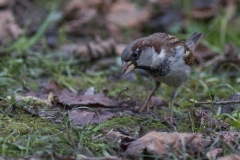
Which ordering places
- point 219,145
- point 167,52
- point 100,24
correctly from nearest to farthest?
point 219,145 → point 167,52 → point 100,24

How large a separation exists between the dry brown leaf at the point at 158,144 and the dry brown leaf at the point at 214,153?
0.56ft

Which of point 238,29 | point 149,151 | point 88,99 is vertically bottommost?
point 238,29

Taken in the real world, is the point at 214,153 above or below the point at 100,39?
above

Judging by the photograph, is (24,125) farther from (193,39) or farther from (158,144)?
(193,39)

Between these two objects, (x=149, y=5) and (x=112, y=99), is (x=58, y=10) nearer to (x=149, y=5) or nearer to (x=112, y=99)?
(x=149, y=5)

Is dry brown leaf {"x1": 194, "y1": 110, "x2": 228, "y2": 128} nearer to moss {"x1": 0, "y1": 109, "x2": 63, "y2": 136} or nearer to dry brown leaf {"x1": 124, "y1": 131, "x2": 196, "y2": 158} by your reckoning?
dry brown leaf {"x1": 124, "y1": 131, "x2": 196, "y2": 158}

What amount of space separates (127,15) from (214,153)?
627 cm

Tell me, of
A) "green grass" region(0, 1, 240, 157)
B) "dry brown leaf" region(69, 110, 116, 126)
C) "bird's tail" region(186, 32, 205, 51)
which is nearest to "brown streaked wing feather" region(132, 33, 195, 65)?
"green grass" region(0, 1, 240, 157)

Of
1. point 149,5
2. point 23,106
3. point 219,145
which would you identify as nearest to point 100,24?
point 149,5

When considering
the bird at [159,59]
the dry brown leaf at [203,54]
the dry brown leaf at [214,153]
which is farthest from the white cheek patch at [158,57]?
the dry brown leaf at [203,54]

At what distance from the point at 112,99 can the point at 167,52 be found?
850 millimetres

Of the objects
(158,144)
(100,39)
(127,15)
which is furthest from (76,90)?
(127,15)

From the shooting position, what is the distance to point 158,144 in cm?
330

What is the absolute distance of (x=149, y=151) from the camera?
3.23m
